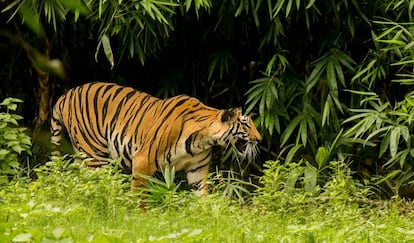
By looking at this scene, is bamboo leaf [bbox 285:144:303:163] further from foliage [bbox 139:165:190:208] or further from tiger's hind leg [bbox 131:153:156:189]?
foliage [bbox 139:165:190:208]

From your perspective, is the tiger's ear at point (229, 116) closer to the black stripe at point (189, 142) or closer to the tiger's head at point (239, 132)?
the tiger's head at point (239, 132)

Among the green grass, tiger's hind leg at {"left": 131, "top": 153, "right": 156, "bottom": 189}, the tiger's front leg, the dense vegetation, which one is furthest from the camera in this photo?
the tiger's front leg

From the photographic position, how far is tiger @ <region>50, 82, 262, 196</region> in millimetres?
6191

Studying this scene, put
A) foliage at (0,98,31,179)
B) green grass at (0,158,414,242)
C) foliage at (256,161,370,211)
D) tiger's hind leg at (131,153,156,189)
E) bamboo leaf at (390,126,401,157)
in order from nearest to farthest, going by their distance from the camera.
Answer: green grass at (0,158,414,242) → foliage at (256,161,370,211) → foliage at (0,98,31,179) → bamboo leaf at (390,126,401,157) → tiger's hind leg at (131,153,156,189)

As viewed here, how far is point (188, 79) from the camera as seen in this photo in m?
7.56

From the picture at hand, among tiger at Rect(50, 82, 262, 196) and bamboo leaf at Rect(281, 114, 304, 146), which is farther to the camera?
bamboo leaf at Rect(281, 114, 304, 146)

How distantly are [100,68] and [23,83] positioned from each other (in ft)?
2.48

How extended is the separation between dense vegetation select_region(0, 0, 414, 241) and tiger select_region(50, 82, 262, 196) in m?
0.22

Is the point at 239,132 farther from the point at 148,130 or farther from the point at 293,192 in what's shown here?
the point at 293,192

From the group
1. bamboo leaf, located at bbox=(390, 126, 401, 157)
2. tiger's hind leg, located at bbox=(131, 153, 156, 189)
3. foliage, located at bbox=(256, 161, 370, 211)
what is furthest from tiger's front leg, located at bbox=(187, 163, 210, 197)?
bamboo leaf, located at bbox=(390, 126, 401, 157)

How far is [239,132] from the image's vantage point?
20.4 ft

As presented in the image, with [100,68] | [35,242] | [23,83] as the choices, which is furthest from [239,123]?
[35,242]

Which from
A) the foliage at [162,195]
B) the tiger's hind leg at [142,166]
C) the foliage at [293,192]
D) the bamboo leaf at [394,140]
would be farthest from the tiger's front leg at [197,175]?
the bamboo leaf at [394,140]

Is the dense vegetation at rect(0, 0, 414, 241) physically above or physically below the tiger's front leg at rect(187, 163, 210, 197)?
above
